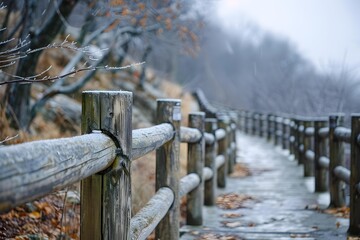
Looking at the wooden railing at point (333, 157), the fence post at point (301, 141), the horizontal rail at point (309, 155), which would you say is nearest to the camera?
the wooden railing at point (333, 157)

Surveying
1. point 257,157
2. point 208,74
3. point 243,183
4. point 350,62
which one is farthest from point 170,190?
point 208,74

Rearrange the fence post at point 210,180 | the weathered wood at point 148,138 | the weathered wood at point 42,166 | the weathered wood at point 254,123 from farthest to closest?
1. the weathered wood at point 254,123
2. the fence post at point 210,180
3. the weathered wood at point 148,138
4. the weathered wood at point 42,166

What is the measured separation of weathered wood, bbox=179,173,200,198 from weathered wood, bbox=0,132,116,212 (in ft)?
8.04

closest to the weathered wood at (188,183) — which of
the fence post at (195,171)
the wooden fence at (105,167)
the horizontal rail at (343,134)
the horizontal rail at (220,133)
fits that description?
the fence post at (195,171)

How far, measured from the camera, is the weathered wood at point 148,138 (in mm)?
2723

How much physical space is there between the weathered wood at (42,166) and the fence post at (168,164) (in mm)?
1925

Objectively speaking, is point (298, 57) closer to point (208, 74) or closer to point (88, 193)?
point (208, 74)

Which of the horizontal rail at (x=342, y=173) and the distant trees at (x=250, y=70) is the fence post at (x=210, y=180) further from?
the distant trees at (x=250, y=70)

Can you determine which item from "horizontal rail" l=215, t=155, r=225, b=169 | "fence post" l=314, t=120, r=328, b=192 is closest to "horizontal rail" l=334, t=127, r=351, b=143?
"fence post" l=314, t=120, r=328, b=192

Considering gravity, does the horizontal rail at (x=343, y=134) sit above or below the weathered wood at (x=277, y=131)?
above

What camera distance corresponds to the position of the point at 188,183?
4770mm

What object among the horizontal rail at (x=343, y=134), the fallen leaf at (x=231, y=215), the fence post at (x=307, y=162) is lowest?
the fallen leaf at (x=231, y=215)

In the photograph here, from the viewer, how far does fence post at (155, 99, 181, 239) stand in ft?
12.8

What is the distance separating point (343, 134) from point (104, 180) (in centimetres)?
394
